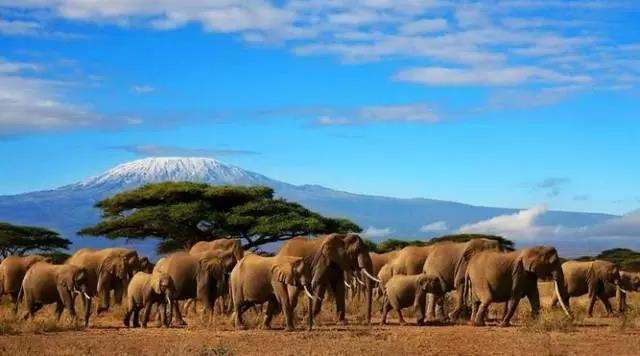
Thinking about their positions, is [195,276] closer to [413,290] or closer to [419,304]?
[413,290]

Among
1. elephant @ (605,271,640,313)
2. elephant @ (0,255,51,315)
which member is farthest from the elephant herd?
elephant @ (0,255,51,315)

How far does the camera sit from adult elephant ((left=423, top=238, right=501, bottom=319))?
27.8 metres

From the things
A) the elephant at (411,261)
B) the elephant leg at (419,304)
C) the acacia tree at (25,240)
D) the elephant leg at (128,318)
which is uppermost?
the acacia tree at (25,240)

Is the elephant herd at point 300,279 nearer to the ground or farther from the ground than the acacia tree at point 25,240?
nearer to the ground

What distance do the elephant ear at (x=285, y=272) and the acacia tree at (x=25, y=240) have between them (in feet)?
132

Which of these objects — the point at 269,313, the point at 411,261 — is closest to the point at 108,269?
the point at 269,313

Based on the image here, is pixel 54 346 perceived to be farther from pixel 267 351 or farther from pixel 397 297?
pixel 397 297

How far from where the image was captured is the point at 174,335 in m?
23.2

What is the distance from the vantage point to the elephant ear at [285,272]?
952 inches

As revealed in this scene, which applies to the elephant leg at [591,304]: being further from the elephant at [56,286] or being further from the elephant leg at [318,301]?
the elephant at [56,286]

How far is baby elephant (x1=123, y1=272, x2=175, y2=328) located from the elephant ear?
123 inches

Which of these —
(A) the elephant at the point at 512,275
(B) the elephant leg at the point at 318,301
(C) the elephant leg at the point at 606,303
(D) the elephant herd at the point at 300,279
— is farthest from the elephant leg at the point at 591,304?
(B) the elephant leg at the point at 318,301

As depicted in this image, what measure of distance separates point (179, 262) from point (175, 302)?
50.9 inches

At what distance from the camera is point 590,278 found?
30234mm
